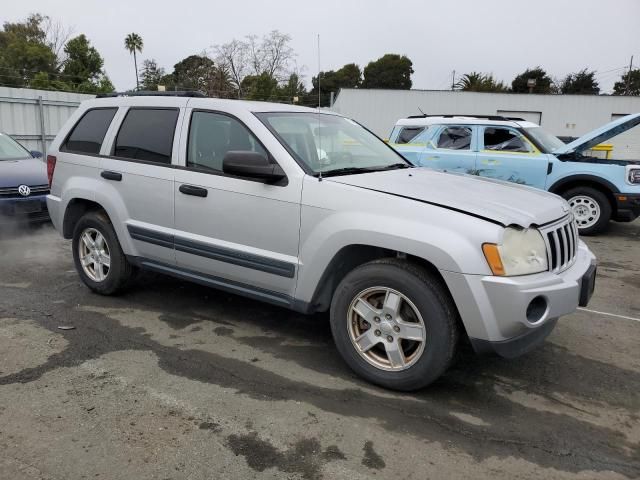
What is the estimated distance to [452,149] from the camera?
9516 millimetres

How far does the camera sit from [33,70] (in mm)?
51531

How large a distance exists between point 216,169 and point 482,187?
199cm

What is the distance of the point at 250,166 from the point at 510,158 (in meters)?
6.60

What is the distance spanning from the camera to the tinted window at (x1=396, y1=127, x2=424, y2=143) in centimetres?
1010

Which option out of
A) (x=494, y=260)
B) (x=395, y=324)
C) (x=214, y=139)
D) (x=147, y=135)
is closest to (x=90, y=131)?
(x=147, y=135)

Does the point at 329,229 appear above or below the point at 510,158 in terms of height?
below

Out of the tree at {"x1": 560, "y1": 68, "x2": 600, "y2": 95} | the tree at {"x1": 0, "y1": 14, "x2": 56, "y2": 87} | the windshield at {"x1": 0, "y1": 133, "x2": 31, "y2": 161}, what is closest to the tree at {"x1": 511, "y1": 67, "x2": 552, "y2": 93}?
the tree at {"x1": 560, "y1": 68, "x2": 600, "y2": 95}

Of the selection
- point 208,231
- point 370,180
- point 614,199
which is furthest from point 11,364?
point 614,199

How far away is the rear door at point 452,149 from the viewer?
30.7 feet

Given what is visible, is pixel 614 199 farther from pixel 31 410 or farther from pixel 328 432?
pixel 31 410

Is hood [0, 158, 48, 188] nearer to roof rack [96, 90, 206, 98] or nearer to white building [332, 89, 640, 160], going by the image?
roof rack [96, 90, 206, 98]

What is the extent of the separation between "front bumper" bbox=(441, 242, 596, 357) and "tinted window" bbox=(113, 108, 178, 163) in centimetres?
266

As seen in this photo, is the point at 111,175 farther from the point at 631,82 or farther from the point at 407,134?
the point at 631,82

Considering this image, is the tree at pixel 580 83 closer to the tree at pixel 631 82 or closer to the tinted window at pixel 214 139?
the tree at pixel 631 82
